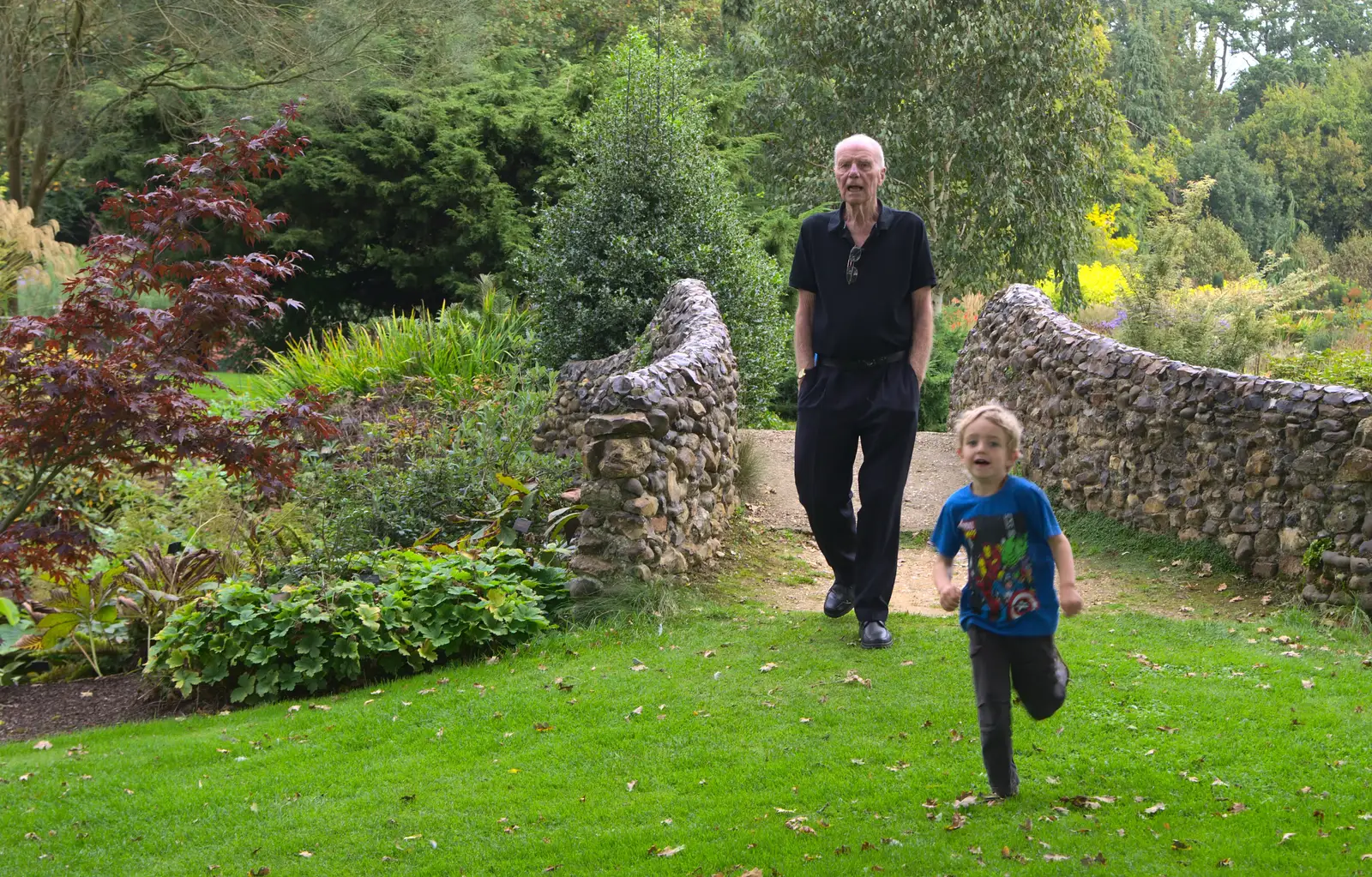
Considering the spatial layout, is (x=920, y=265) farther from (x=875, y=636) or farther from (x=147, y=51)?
(x=147, y=51)

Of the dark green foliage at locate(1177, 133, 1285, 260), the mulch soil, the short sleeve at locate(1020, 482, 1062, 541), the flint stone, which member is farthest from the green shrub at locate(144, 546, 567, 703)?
the dark green foliage at locate(1177, 133, 1285, 260)

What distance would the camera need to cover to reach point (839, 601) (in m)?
5.82

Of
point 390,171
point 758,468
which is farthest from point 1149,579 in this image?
point 390,171

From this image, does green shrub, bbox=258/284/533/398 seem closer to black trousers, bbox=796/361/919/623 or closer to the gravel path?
the gravel path

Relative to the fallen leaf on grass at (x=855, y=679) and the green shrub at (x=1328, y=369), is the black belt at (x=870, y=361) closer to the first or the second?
the fallen leaf on grass at (x=855, y=679)

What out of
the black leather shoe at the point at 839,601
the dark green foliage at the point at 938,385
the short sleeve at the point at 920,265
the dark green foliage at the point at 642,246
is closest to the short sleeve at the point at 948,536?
the short sleeve at the point at 920,265

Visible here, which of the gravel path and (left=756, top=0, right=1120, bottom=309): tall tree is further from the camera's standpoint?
(left=756, top=0, right=1120, bottom=309): tall tree

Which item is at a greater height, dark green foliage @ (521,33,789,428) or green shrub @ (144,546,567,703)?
dark green foliage @ (521,33,789,428)

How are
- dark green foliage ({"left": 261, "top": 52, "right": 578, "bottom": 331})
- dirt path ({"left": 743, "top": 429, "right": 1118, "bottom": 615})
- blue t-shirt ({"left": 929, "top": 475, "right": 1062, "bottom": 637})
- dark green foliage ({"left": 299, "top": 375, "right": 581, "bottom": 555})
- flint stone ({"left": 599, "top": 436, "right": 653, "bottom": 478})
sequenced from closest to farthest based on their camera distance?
blue t-shirt ({"left": 929, "top": 475, "right": 1062, "bottom": 637}), flint stone ({"left": 599, "top": 436, "right": 653, "bottom": 478}), dirt path ({"left": 743, "top": 429, "right": 1118, "bottom": 615}), dark green foliage ({"left": 299, "top": 375, "right": 581, "bottom": 555}), dark green foliage ({"left": 261, "top": 52, "right": 578, "bottom": 331})

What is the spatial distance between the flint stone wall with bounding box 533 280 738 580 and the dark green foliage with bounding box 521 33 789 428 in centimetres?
281

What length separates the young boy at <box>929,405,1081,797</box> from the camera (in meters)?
3.53

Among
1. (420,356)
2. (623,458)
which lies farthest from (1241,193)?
(623,458)

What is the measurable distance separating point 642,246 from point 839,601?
19.4ft

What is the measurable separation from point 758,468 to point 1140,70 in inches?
1590
